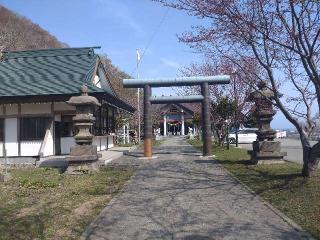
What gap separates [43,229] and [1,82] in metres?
15.4

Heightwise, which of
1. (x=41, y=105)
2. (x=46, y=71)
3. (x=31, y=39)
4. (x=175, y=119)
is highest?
(x=31, y=39)

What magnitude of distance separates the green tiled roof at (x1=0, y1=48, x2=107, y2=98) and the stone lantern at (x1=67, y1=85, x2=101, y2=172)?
3.71m

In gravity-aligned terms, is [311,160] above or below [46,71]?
below

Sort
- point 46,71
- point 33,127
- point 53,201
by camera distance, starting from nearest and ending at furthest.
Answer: point 53,201
point 33,127
point 46,71

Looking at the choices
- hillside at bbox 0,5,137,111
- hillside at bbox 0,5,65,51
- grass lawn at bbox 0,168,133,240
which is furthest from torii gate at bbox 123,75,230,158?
hillside at bbox 0,5,65,51

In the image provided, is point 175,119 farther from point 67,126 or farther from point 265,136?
point 265,136

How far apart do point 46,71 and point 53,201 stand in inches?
539

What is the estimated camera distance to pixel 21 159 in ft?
62.1

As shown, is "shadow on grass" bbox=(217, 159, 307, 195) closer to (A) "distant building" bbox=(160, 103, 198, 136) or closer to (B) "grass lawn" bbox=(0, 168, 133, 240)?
(B) "grass lawn" bbox=(0, 168, 133, 240)

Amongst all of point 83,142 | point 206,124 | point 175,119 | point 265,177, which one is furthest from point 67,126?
point 175,119

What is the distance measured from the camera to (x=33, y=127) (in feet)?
65.5

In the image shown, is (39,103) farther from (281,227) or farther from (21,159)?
(281,227)

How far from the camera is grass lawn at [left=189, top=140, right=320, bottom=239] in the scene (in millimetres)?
7496

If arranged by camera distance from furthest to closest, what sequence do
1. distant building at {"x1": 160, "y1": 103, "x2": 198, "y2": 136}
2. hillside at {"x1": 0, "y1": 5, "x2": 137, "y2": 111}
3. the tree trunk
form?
distant building at {"x1": 160, "y1": 103, "x2": 198, "y2": 136}
hillside at {"x1": 0, "y1": 5, "x2": 137, "y2": 111}
the tree trunk
